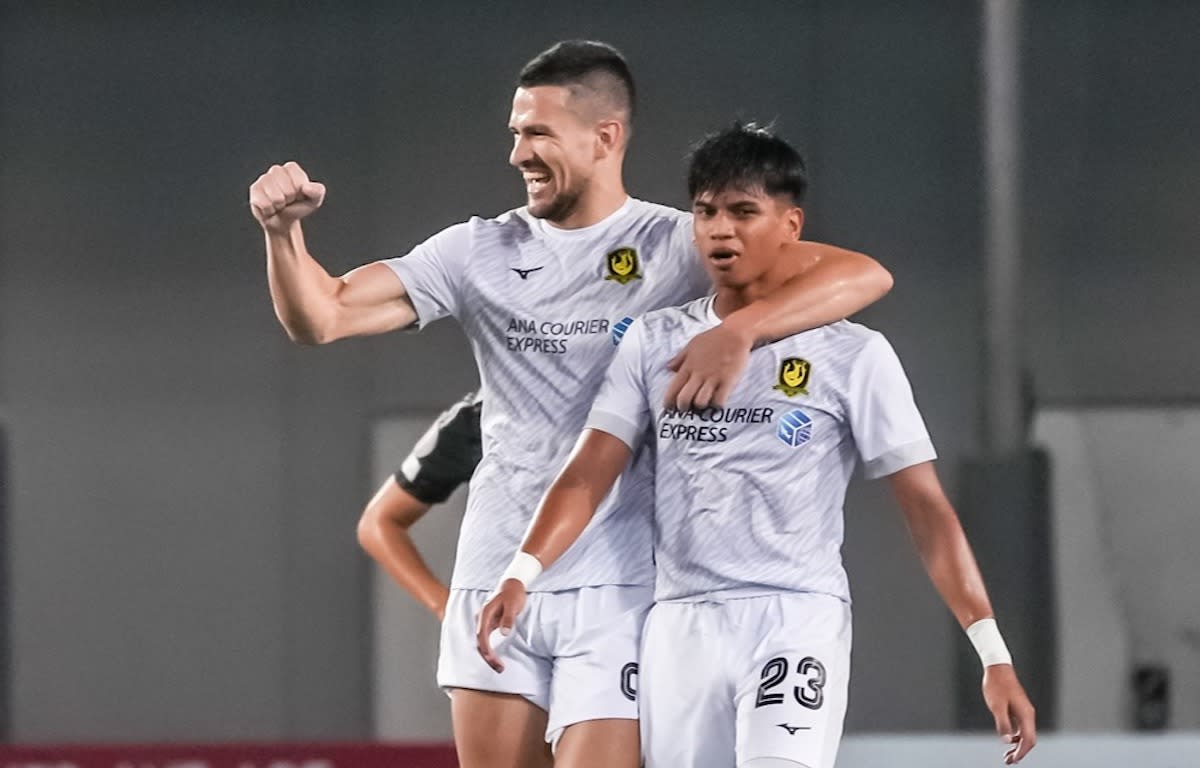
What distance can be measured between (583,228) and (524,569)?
25.2 inches

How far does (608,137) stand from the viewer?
3.14 m

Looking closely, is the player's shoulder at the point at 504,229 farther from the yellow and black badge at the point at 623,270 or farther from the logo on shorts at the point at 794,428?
the logo on shorts at the point at 794,428

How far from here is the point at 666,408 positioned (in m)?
2.88

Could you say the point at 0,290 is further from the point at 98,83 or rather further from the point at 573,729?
the point at 573,729

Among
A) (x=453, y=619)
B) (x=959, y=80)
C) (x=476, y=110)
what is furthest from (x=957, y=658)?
(x=453, y=619)

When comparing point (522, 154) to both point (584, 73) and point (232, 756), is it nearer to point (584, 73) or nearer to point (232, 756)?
point (584, 73)

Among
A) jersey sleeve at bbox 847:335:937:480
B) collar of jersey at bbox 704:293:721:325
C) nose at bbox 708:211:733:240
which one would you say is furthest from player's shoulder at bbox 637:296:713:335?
jersey sleeve at bbox 847:335:937:480

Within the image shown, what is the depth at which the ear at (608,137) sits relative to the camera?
10.3 ft

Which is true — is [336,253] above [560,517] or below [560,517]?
above

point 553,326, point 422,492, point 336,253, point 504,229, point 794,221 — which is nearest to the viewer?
point 794,221

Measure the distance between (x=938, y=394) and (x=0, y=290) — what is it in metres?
3.52

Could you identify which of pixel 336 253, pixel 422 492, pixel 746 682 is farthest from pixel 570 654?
pixel 336 253

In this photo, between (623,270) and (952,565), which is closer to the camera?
(952,565)

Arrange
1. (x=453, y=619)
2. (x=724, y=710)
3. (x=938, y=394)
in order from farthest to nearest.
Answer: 1. (x=938, y=394)
2. (x=453, y=619)
3. (x=724, y=710)
